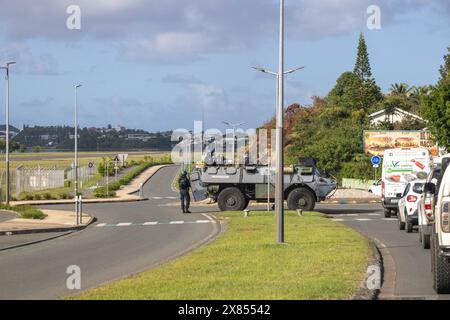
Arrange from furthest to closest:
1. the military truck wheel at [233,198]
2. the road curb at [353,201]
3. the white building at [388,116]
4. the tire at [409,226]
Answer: the white building at [388,116] → the road curb at [353,201] → the military truck wheel at [233,198] → the tire at [409,226]

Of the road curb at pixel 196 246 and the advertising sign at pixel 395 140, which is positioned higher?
the advertising sign at pixel 395 140

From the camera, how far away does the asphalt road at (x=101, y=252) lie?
15258 millimetres

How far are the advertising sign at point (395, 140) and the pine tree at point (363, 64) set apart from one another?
3133 centimetres

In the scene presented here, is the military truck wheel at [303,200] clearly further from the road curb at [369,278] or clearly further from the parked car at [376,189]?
the road curb at [369,278]

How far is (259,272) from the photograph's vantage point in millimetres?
14719

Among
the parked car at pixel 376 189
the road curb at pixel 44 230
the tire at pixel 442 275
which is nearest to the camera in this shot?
the tire at pixel 442 275

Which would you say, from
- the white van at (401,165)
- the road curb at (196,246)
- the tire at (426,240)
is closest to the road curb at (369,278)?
the tire at (426,240)

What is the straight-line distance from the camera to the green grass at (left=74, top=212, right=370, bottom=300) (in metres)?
12.3

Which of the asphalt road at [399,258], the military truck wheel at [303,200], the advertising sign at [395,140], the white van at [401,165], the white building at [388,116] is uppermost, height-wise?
the white building at [388,116]

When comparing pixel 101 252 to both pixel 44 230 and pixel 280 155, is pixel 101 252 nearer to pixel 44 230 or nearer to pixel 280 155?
pixel 280 155
